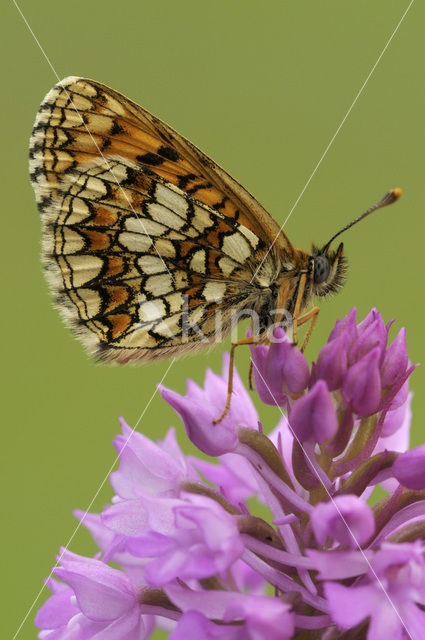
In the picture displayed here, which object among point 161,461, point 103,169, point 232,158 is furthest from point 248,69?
point 161,461

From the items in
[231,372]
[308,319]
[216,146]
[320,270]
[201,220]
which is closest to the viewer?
[231,372]

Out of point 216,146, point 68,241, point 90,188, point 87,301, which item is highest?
point 90,188

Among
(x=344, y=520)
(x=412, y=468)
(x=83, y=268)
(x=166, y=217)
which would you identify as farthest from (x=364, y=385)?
(x=83, y=268)

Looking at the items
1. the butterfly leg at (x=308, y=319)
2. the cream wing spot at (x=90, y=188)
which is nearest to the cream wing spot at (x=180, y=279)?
the cream wing spot at (x=90, y=188)

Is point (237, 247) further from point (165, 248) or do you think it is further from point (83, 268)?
point (83, 268)

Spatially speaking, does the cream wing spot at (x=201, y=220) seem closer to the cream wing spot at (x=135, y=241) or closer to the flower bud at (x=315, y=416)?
the cream wing spot at (x=135, y=241)

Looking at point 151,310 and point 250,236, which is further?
point 151,310

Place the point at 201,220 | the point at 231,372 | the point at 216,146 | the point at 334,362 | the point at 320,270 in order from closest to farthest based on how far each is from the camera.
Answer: the point at 334,362, the point at 231,372, the point at 320,270, the point at 201,220, the point at 216,146
